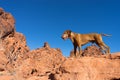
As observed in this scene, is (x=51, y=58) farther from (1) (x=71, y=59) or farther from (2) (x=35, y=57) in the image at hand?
(1) (x=71, y=59)

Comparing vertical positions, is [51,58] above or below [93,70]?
above

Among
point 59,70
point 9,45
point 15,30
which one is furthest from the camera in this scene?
point 15,30

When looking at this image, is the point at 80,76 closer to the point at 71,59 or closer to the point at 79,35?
the point at 71,59

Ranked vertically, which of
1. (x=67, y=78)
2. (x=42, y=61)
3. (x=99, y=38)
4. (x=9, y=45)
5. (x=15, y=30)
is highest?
(x=15, y=30)

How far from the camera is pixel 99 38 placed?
14234mm

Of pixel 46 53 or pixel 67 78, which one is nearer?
pixel 67 78

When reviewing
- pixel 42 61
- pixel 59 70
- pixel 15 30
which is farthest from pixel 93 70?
pixel 15 30

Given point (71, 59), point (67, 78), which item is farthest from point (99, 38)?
point (67, 78)

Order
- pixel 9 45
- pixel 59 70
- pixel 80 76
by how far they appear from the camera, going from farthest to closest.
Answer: pixel 9 45, pixel 59 70, pixel 80 76

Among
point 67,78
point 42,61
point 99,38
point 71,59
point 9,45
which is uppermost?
point 9,45

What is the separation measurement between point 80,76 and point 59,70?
143 cm

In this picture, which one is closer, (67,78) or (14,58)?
(67,78)

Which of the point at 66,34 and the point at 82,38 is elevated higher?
the point at 66,34

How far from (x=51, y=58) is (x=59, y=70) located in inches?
1934
